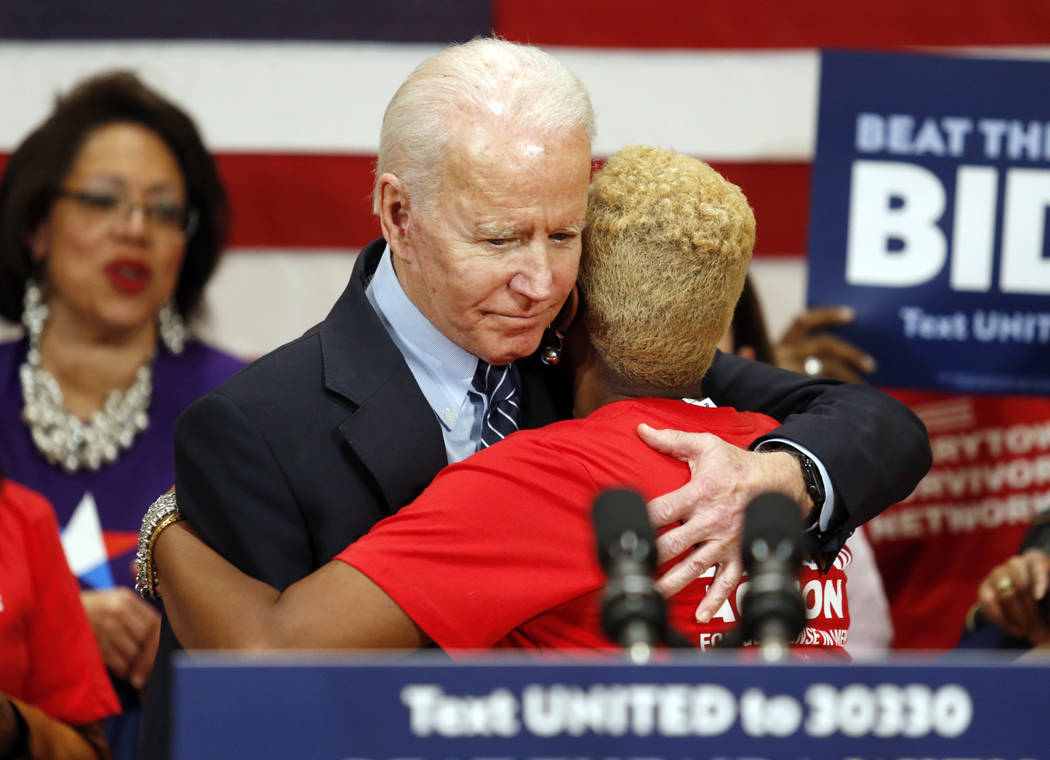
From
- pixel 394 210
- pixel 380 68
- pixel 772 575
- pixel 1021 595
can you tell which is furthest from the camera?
pixel 380 68

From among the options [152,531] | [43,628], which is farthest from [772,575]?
[43,628]

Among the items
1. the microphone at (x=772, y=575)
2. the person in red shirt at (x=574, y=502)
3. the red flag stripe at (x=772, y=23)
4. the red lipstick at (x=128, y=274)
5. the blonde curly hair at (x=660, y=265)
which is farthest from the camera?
the red flag stripe at (x=772, y=23)

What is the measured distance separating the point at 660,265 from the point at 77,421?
175cm

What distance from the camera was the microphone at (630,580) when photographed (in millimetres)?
952

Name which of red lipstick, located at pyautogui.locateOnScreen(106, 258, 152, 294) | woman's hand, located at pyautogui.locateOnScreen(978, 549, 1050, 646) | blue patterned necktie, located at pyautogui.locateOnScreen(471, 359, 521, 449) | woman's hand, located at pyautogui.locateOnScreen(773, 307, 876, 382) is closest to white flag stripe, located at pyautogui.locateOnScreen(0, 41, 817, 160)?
red lipstick, located at pyautogui.locateOnScreen(106, 258, 152, 294)

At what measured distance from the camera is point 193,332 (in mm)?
3039

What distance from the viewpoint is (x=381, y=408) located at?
1553 millimetres

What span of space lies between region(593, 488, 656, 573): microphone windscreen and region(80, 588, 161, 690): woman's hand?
1.74 meters

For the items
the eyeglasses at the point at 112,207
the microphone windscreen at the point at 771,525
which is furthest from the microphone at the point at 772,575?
the eyeglasses at the point at 112,207

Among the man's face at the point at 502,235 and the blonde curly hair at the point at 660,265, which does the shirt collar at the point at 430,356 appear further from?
the blonde curly hair at the point at 660,265

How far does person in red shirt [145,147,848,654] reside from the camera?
4.29 ft

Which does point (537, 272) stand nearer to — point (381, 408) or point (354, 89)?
point (381, 408)

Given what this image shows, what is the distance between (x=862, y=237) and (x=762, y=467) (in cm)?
140

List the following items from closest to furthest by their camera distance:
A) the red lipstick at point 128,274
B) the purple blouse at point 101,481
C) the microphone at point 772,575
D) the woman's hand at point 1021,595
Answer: the microphone at point 772,575, the woman's hand at point 1021,595, the purple blouse at point 101,481, the red lipstick at point 128,274
